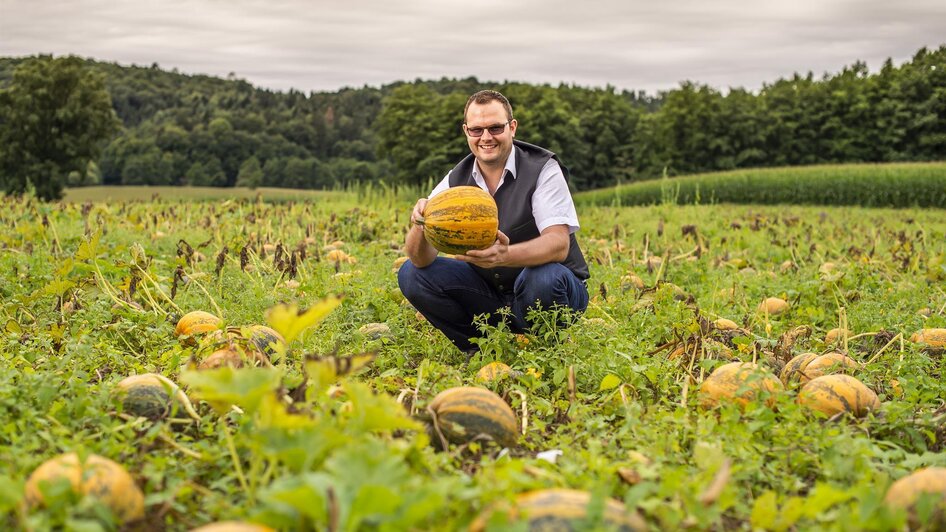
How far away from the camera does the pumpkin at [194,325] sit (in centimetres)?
468

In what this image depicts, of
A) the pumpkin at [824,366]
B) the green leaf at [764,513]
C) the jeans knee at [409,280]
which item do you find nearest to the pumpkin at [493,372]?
the jeans knee at [409,280]

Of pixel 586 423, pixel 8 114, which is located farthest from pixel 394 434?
pixel 8 114

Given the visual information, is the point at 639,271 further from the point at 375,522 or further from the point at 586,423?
the point at 375,522

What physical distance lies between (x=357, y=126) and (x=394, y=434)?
71.2 meters

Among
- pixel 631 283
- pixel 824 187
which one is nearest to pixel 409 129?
pixel 824 187

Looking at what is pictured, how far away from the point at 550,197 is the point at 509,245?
1.32 ft

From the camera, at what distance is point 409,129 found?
55781 mm

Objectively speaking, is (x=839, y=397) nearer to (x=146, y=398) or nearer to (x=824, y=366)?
(x=824, y=366)

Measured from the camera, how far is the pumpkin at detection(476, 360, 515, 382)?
4014 mm

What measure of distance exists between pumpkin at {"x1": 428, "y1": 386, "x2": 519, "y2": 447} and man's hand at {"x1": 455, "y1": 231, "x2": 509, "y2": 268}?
1.34 m

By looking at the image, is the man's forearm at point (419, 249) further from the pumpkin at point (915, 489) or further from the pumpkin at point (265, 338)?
the pumpkin at point (915, 489)

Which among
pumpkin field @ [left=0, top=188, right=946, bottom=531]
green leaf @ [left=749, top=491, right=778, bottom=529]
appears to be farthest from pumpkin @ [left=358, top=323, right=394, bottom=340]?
green leaf @ [left=749, top=491, right=778, bottom=529]

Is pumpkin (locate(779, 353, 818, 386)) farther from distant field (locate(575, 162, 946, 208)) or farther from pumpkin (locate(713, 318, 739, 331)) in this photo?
distant field (locate(575, 162, 946, 208))

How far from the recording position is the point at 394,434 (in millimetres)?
2994
